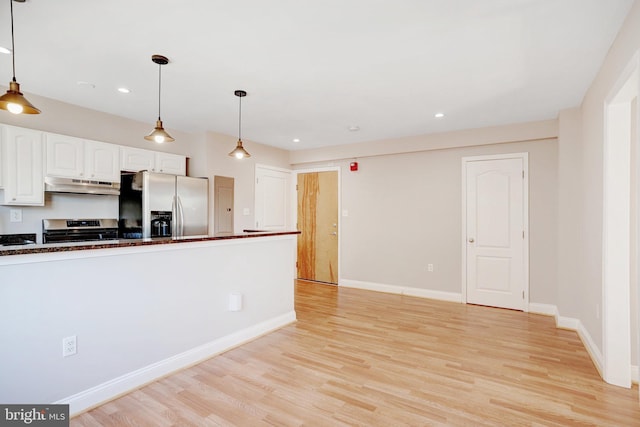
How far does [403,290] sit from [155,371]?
383 centimetres

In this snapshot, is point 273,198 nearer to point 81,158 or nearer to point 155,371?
point 81,158

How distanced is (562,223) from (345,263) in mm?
3263

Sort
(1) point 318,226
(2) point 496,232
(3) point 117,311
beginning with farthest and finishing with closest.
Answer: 1. (1) point 318,226
2. (2) point 496,232
3. (3) point 117,311

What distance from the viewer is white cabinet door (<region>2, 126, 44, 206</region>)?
3104mm

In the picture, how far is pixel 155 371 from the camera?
2.52m

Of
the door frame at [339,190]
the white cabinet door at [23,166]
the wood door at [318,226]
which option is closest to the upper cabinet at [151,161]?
the white cabinet door at [23,166]

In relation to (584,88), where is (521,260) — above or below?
below

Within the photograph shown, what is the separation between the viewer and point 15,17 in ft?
6.85

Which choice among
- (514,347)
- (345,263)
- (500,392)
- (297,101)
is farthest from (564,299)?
(297,101)

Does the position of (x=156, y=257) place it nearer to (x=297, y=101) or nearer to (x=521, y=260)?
(x=297, y=101)

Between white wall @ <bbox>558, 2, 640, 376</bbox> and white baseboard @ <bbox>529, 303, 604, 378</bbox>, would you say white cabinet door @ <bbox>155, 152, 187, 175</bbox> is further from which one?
white baseboard @ <bbox>529, 303, 604, 378</bbox>

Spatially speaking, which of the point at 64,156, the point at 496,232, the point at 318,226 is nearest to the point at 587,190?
the point at 496,232

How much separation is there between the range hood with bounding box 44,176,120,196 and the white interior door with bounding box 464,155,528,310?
15.7 ft

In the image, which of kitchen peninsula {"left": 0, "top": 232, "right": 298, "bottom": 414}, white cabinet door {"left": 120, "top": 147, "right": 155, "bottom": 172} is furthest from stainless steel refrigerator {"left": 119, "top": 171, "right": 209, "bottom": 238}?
kitchen peninsula {"left": 0, "top": 232, "right": 298, "bottom": 414}
